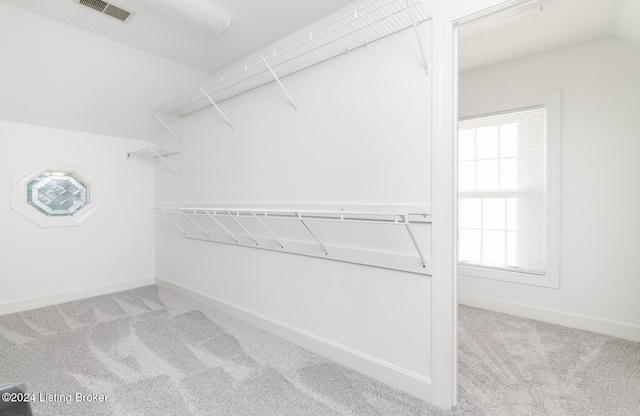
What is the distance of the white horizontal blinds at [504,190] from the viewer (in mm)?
2791

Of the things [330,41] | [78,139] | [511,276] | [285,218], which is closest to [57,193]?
[78,139]

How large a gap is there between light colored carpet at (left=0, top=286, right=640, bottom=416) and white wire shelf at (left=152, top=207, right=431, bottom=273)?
708 millimetres

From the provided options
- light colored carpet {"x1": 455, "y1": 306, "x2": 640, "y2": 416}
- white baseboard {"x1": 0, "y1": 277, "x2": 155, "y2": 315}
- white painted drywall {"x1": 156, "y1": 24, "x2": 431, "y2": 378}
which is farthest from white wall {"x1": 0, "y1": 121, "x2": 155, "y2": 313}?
light colored carpet {"x1": 455, "y1": 306, "x2": 640, "y2": 416}

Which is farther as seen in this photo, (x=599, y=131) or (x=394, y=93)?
(x=599, y=131)

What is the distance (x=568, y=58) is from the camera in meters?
2.61

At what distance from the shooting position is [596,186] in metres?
2.49

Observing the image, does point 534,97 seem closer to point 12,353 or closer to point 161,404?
point 161,404

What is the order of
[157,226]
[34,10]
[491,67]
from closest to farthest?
1. [34,10]
2. [491,67]
3. [157,226]

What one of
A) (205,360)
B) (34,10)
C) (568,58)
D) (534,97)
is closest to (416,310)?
(205,360)

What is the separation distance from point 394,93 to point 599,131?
6.41ft

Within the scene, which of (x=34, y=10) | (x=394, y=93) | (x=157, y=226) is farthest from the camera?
(x=157, y=226)

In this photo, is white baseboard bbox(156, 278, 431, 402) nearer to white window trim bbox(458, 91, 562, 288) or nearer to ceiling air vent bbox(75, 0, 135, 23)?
white window trim bbox(458, 91, 562, 288)

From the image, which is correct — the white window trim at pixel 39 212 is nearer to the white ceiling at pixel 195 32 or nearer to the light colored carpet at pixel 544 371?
the white ceiling at pixel 195 32

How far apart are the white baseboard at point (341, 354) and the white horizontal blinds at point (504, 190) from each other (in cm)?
183
